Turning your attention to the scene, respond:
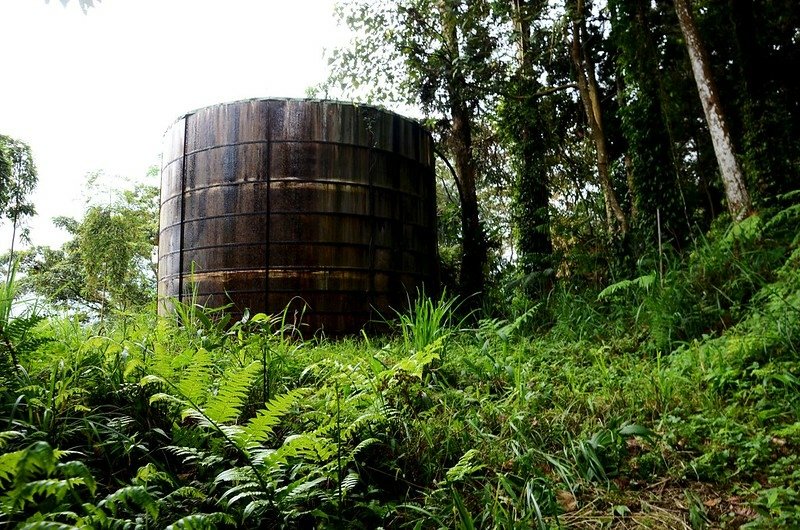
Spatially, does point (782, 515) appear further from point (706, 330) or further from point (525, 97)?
point (525, 97)

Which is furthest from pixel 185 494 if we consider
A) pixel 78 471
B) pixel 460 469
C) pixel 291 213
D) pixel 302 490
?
pixel 291 213

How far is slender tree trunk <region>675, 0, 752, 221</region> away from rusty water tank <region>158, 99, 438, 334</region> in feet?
15.3

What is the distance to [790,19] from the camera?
8.81m

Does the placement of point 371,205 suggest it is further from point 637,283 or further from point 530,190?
point 637,283

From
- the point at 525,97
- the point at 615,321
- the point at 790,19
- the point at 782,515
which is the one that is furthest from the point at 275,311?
the point at 790,19

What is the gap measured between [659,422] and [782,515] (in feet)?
2.75

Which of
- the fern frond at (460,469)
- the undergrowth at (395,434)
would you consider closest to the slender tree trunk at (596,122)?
the undergrowth at (395,434)

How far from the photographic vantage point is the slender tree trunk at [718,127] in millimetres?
5773

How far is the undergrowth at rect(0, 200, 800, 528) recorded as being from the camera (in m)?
1.73

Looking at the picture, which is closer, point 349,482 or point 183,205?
point 349,482

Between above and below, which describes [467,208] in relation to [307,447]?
above

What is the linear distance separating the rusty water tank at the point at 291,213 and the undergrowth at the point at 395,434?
13.7 ft

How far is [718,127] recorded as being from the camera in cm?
599

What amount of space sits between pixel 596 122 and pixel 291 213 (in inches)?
203
